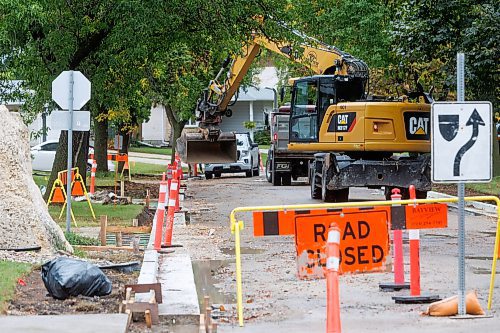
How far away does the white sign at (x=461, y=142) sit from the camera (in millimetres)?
10141

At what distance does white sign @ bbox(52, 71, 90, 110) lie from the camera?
58.4 feet

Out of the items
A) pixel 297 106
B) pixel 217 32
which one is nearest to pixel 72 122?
pixel 217 32

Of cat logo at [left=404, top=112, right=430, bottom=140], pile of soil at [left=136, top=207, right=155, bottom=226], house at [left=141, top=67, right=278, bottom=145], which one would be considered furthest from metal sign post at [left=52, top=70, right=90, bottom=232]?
house at [left=141, top=67, right=278, bottom=145]

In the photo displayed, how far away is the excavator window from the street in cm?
482

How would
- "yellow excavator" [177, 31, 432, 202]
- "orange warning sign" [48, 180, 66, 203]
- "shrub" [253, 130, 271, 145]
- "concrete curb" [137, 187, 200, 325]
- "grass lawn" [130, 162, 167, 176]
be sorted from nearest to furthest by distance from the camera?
1. "concrete curb" [137, 187, 200, 325]
2. "orange warning sign" [48, 180, 66, 203]
3. "yellow excavator" [177, 31, 432, 202]
4. "grass lawn" [130, 162, 167, 176]
5. "shrub" [253, 130, 271, 145]

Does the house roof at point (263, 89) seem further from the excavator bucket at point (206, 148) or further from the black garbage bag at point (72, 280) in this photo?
the black garbage bag at point (72, 280)

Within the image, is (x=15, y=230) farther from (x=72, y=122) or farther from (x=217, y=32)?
(x=217, y=32)

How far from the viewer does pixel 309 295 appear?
1238 centimetres

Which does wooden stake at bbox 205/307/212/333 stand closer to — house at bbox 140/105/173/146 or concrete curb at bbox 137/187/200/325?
concrete curb at bbox 137/187/200/325

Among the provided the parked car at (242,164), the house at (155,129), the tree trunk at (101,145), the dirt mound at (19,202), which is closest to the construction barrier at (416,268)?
the dirt mound at (19,202)

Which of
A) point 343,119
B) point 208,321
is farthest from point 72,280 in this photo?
point 343,119

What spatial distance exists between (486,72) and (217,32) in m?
6.53

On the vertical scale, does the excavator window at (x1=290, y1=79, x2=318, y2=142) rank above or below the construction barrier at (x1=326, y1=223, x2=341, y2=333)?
above

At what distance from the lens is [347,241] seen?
1048cm
